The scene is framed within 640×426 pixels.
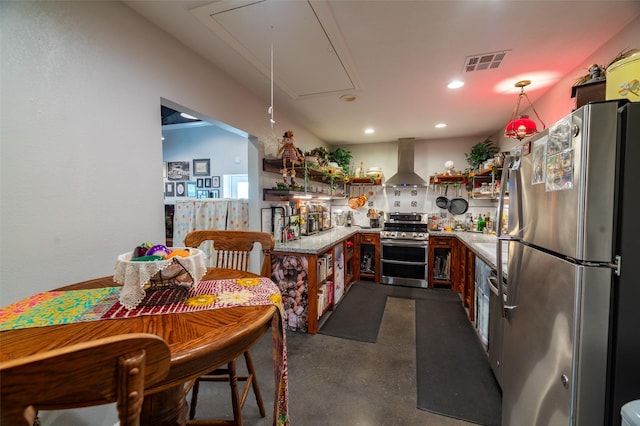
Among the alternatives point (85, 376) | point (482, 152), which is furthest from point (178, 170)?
point (482, 152)

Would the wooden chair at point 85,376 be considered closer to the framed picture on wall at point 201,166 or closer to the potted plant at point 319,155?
the potted plant at point 319,155

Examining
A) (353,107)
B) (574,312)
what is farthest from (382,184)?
(574,312)

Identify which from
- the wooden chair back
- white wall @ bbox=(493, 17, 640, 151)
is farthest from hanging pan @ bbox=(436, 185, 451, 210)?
the wooden chair back

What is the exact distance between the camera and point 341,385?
6.15 ft

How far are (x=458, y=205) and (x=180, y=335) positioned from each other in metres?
4.90

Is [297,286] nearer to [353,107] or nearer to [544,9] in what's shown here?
[353,107]

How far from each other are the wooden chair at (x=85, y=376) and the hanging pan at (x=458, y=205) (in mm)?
4993

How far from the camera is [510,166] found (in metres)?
1.49

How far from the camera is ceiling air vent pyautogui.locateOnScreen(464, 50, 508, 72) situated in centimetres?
200

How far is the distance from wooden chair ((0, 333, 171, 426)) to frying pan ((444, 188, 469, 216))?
4993mm

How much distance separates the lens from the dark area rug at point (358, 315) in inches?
103

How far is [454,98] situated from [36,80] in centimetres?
337

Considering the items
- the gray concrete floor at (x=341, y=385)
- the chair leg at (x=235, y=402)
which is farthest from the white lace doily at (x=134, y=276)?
the gray concrete floor at (x=341, y=385)

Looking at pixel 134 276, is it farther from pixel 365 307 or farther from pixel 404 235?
pixel 404 235
